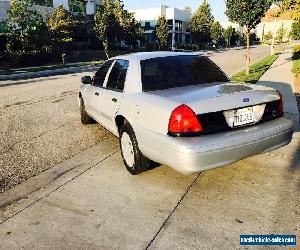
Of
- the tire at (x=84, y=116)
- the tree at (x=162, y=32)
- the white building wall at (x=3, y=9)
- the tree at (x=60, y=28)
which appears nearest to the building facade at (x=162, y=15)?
the tree at (x=162, y=32)

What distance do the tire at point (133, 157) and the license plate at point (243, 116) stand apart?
1281 mm

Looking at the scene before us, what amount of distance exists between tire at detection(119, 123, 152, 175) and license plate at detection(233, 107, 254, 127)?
1.28 metres

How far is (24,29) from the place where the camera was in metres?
35.4

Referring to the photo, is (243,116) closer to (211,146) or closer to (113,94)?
(211,146)

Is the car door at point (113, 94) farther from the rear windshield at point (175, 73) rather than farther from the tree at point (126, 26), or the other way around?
the tree at point (126, 26)

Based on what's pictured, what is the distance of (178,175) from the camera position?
15.2 ft

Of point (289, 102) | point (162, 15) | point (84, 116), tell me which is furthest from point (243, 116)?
point (162, 15)

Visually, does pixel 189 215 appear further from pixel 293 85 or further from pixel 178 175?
pixel 293 85

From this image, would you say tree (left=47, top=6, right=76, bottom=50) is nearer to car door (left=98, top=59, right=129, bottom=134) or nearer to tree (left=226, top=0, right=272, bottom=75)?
tree (left=226, top=0, right=272, bottom=75)

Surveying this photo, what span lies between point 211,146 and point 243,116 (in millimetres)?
618

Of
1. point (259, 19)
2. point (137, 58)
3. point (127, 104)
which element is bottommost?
point (127, 104)

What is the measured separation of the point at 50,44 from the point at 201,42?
154 ft

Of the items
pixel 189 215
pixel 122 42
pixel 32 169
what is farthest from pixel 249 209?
pixel 122 42

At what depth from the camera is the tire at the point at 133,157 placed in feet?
14.7
